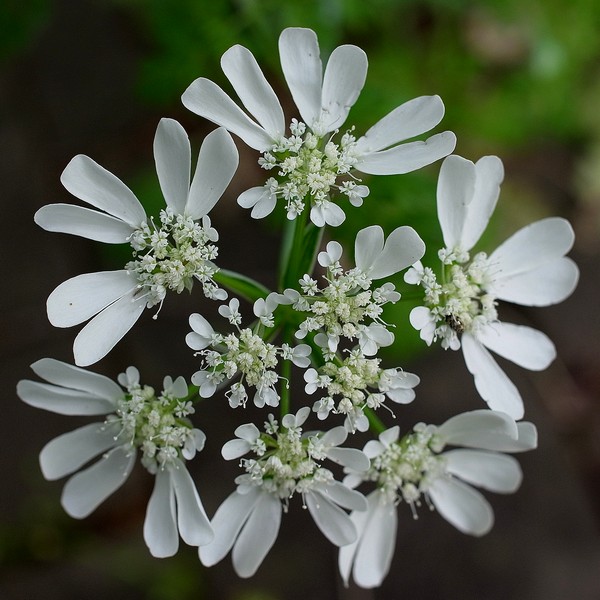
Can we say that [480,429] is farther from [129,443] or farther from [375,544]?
[129,443]

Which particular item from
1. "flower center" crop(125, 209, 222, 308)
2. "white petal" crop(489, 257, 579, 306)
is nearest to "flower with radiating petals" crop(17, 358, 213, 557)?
"flower center" crop(125, 209, 222, 308)

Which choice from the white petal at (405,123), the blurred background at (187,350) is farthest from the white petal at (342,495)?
the blurred background at (187,350)

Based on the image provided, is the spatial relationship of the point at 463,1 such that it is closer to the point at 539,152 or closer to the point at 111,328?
the point at 539,152

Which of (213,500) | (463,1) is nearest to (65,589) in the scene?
(213,500)

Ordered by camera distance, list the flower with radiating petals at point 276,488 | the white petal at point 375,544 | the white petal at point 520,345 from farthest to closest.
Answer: the white petal at point 375,544
the white petal at point 520,345
the flower with radiating petals at point 276,488

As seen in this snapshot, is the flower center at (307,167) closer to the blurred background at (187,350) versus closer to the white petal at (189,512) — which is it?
the white petal at (189,512)

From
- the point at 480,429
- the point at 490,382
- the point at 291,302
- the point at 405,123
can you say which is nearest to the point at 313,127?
the point at 405,123

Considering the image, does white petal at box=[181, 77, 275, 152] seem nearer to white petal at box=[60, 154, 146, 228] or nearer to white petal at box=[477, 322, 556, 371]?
white petal at box=[60, 154, 146, 228]
